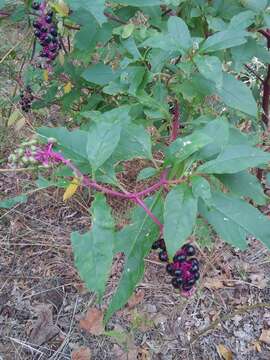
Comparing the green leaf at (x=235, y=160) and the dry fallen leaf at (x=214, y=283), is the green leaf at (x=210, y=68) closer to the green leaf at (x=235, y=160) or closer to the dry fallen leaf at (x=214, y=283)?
the green leaf at (x=235, y=160)

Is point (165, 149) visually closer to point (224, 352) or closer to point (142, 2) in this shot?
point (142, 2)

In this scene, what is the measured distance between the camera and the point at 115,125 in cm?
99

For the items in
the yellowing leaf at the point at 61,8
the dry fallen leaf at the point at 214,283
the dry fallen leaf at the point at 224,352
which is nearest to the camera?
the yellowing leaf at the point at 61,8

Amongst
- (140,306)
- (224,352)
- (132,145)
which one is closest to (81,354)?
(140,306)

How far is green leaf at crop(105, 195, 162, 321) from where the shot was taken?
101cm

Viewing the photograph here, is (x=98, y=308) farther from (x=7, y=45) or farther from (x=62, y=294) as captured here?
(x=7, y=45)

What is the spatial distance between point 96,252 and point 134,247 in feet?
0.57

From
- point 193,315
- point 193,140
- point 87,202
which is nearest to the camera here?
point 193,140

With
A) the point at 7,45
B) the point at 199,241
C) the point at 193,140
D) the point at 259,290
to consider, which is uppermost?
the point at 193,140

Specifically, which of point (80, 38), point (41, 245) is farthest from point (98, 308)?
point (80, 38)

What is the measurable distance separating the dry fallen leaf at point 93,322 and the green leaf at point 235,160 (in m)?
1.23

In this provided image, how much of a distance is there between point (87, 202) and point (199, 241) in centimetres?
74

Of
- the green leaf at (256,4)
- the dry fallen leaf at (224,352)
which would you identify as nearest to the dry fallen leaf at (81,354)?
the dry fallen leaf at (224,352)

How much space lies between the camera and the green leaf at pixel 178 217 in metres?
0.88
